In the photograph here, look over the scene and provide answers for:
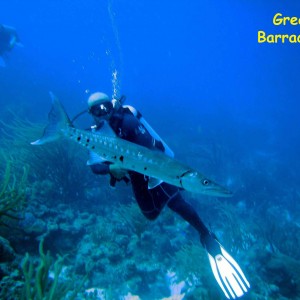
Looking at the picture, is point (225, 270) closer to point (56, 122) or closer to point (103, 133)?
point (103, 133)

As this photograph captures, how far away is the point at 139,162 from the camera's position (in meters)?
2.50

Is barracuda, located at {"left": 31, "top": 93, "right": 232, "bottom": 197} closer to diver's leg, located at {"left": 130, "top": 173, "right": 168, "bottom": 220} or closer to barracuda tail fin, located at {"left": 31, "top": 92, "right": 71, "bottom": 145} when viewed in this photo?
barracuda tail fin, located at {"left": 31, "top": 92, "right": 71, "bottom": 145}

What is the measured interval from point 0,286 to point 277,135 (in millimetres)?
35873

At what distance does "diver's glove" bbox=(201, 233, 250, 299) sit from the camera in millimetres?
4570

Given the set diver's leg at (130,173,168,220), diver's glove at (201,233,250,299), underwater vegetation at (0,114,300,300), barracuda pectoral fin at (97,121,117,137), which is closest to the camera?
barracuda pectoral fin at (97,121,117,137)

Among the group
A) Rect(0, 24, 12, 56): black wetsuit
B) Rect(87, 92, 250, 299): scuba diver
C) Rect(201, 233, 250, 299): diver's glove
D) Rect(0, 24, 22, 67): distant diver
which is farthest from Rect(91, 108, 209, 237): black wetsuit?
Rect(0, 24, 12, 56): black wetsuit

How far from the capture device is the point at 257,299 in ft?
16.9

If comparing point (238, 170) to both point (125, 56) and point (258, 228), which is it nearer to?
point (258, 228)

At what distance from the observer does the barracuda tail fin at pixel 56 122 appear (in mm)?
2688

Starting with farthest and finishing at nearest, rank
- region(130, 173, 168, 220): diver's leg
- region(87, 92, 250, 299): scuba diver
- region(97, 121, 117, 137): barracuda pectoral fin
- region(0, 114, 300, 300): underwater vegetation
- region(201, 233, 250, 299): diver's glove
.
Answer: region(201, 233, 250, 299): diver's glove → region(130, 173, 168, 220): diver's leg → region(0, 114, 300, 300): underwater vegetation → region(87, 92, 250, 299): scuba diver → region(97, 121, 117, 137): barracuda pectoral fin

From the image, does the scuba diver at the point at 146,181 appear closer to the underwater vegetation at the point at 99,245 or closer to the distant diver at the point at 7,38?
the underwater vegetation at the point at 99,245

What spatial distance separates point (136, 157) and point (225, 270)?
10.9 ft

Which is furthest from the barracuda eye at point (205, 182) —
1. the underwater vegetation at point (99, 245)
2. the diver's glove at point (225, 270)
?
the diver's glove at point (225, 270)

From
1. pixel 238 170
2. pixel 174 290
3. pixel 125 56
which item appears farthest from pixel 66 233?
pixel 125 56
